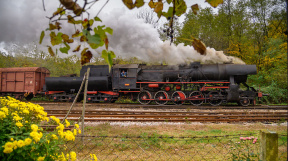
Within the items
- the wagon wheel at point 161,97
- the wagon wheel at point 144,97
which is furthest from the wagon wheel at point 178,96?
the wagon wheel at point 144,97

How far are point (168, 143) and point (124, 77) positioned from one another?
1034 cm

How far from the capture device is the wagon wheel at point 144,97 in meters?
15.7

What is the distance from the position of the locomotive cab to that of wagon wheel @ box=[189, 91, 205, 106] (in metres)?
4.34

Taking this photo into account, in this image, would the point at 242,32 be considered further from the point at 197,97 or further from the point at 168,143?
the point at 168,143

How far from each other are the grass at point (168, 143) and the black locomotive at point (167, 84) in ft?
20.0

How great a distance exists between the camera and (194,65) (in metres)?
15.1

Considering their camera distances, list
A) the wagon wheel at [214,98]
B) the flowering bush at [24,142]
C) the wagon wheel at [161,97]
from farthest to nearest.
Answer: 1. the wagon wheel at [161,97]
2. the wagon wheel at [214,98]
3. the flowering bush at [24,142]

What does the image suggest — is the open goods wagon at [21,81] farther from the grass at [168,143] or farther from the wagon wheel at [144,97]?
the grass at [168,143]

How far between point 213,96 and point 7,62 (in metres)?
28.1

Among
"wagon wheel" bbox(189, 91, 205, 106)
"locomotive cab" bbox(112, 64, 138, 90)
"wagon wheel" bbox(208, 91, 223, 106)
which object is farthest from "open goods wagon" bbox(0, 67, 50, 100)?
"wagon wheel" bbox(208, 91, 223, 106)

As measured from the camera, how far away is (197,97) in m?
14.9

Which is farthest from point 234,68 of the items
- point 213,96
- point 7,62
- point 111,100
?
point 7,62

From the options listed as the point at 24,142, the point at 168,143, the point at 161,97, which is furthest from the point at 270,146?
the point at 161,97

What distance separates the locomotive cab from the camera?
1573 cm
